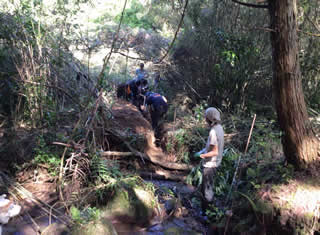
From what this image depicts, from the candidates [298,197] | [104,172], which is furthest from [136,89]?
[298,197]

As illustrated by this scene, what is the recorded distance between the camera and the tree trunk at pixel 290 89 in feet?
11.7

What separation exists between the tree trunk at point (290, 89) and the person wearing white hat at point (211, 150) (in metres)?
0.90

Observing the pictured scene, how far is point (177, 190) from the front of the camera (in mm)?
6023

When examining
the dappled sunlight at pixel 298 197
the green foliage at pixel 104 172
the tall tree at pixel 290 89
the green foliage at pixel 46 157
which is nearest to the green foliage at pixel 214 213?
the dappled sunlight at pixel 298 197

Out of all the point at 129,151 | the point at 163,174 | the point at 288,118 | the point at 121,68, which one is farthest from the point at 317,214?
the point at 121,68

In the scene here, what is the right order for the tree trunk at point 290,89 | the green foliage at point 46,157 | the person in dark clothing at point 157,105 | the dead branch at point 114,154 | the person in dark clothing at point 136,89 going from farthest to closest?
the person in dark clothing at point 136,89
the person in dark clothing at point 157,105
the dead branch at point 114,154
the green foliage at point 46,157
the tree trunk at point 290,89

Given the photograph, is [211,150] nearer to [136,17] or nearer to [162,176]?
[162,176]

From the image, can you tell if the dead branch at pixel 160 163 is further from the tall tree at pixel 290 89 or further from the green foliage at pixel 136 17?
the green foliage at pixel 136 17

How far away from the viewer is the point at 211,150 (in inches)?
175

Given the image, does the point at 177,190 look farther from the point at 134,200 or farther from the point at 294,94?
the point at 294,94

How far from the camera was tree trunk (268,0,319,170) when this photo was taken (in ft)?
11.7

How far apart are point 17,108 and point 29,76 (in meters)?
0.81

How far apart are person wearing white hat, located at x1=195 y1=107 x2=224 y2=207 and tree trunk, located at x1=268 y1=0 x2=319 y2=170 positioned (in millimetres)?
904

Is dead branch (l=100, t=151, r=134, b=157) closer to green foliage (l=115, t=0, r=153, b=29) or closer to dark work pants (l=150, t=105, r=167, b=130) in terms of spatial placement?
dark work pants (l=150, t=105, r=167, b=130)
